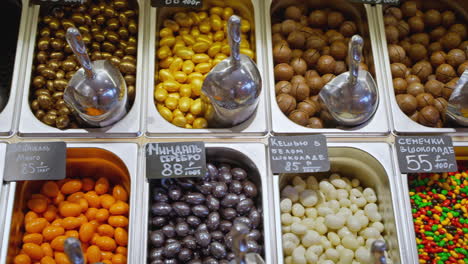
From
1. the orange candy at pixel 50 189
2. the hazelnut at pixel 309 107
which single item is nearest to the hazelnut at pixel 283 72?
the hazelnut at pixel 309 107

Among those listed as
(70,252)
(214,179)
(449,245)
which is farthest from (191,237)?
(449,245)

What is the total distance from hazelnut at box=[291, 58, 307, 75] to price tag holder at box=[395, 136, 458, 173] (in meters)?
0.46

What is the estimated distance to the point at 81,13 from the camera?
1.81m

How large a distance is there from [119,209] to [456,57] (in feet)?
4.83

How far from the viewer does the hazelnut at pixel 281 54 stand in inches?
68.4

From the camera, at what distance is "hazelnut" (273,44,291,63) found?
68.4 inches

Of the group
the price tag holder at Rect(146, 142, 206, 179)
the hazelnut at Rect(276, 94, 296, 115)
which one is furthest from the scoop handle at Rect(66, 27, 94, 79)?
the hazelnut at Rect(276, 94, 296, 115)

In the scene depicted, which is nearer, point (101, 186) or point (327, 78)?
point (101, 186)

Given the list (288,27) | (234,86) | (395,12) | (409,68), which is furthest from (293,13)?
(234,86)

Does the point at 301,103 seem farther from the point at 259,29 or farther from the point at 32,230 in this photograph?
the point at 32,230

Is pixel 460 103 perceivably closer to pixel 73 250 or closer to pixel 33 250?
pixel 73 250

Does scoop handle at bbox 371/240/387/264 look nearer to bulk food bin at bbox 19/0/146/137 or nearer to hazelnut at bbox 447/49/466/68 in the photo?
bulk food bin at bbox 19/0/146/137

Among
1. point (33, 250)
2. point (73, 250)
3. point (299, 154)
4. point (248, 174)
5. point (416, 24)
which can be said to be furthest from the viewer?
point (416, 24)

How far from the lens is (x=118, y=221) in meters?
1.43
